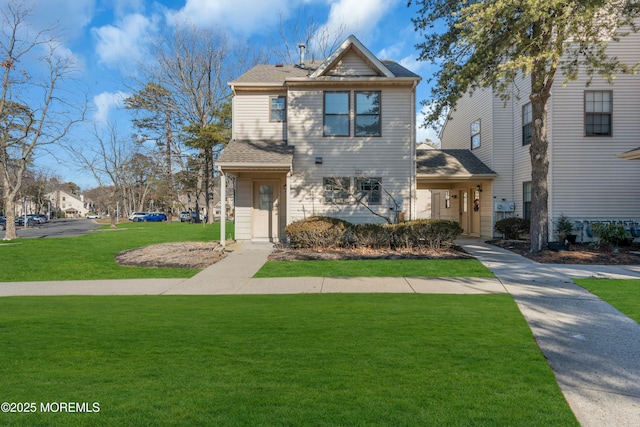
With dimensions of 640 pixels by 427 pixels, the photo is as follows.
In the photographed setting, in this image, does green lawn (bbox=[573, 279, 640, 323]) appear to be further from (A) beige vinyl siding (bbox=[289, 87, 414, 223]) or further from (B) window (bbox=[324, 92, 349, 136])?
(B) window (bbox=[324, 92, 349, 136])

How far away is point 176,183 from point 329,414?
124ft

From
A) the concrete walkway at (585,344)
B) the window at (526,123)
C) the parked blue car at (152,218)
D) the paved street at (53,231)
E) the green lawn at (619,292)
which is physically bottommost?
the paved street at (53,231)

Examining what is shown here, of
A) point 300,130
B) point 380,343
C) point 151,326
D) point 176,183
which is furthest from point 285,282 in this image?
point 176,183

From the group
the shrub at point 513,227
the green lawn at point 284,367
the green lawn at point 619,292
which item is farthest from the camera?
the shrub at point 513,227

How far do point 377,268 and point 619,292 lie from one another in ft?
16.3

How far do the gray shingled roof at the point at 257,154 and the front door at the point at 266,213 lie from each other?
5.25 feet

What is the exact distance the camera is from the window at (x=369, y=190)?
1470 cm

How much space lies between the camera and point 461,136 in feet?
66.9

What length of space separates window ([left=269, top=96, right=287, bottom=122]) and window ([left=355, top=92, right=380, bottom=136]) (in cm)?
Answer: 292

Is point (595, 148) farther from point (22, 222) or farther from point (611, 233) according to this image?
point (22, 222)

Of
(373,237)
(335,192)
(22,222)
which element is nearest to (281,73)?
(335,192)

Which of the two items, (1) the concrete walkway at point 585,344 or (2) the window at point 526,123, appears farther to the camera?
(2) the window at point 526,123

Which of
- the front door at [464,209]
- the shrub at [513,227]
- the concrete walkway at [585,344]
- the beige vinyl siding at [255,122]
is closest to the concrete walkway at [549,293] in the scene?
the concrete walkway at [585,344]

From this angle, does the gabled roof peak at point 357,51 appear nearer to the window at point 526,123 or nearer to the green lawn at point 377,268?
the window at point 526,123
